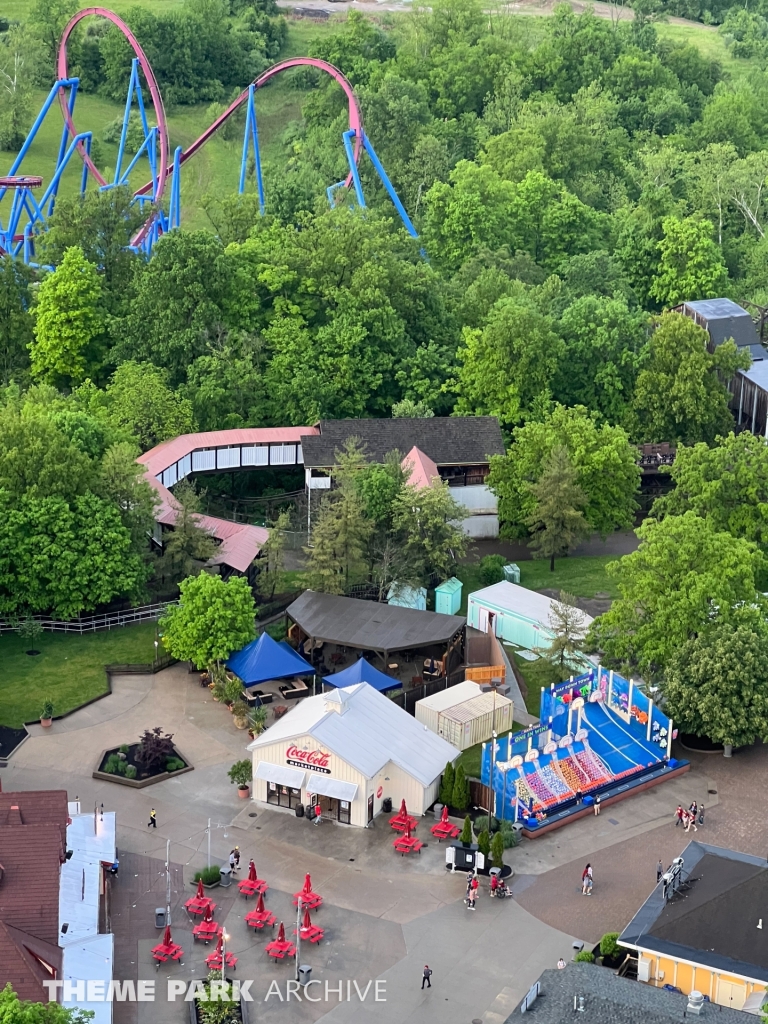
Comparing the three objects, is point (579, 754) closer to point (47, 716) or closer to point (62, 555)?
point (47, 716)

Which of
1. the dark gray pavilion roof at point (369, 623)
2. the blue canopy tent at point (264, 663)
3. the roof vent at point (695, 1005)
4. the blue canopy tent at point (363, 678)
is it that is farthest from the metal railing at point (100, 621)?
the roof vent at point (695, 1005)

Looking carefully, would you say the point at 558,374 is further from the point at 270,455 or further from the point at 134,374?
the point at 134,374

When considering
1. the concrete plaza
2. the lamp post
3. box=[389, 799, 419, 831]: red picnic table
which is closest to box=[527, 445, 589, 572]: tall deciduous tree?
the concrete plaza

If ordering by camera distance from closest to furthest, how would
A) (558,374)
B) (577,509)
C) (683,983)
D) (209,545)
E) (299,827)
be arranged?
(683,983) < (299,827) < (209,545) < (577,509) < (558,374)

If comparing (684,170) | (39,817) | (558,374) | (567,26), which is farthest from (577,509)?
(567,26)

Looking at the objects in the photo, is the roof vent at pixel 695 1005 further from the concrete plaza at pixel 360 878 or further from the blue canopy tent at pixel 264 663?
the blue canopy tent at pixel 264 663

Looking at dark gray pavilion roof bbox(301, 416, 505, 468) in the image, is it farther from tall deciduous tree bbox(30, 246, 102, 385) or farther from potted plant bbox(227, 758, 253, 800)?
potted plant bbox(227, 758, 253, 800)

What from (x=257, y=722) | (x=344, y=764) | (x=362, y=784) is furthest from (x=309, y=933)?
(x=257, y=722)
